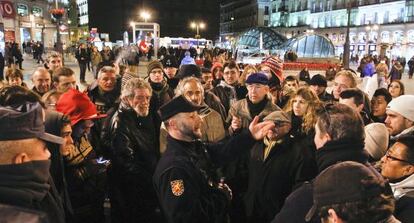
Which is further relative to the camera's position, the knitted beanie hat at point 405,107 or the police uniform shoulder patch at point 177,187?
the knitted beanie hat at point 405,107

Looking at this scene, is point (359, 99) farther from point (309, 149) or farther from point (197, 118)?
point (197, 118)

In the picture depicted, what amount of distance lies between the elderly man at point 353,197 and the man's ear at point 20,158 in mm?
1448

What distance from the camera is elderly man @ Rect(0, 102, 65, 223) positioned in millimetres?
1976

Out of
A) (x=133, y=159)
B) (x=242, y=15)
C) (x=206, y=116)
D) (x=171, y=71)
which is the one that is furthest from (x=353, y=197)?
(x=242, y=15)

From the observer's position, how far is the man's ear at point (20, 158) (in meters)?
2.03

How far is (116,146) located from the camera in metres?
4.06

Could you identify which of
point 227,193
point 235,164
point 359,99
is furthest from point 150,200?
point 359,99

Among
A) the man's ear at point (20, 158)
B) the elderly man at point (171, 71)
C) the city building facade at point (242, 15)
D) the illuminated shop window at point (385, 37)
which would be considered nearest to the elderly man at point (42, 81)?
the elderly man at point (171, 71)

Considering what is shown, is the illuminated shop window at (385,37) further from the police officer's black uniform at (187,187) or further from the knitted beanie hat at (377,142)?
the police officer's black uniform at (187,187)

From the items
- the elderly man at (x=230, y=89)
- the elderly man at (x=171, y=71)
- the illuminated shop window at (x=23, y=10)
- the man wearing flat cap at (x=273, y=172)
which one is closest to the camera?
the man wearing flat cap at (x=273, y=172)

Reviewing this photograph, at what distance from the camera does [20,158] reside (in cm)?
205

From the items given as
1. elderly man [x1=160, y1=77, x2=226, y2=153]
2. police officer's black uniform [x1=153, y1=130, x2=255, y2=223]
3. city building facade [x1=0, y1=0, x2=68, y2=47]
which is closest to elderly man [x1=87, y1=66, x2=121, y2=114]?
elderly man [x1=160, y1=77, x2=226, y2=153]

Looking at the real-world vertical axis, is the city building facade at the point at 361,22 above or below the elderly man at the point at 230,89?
above

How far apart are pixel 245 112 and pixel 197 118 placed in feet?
5.95
